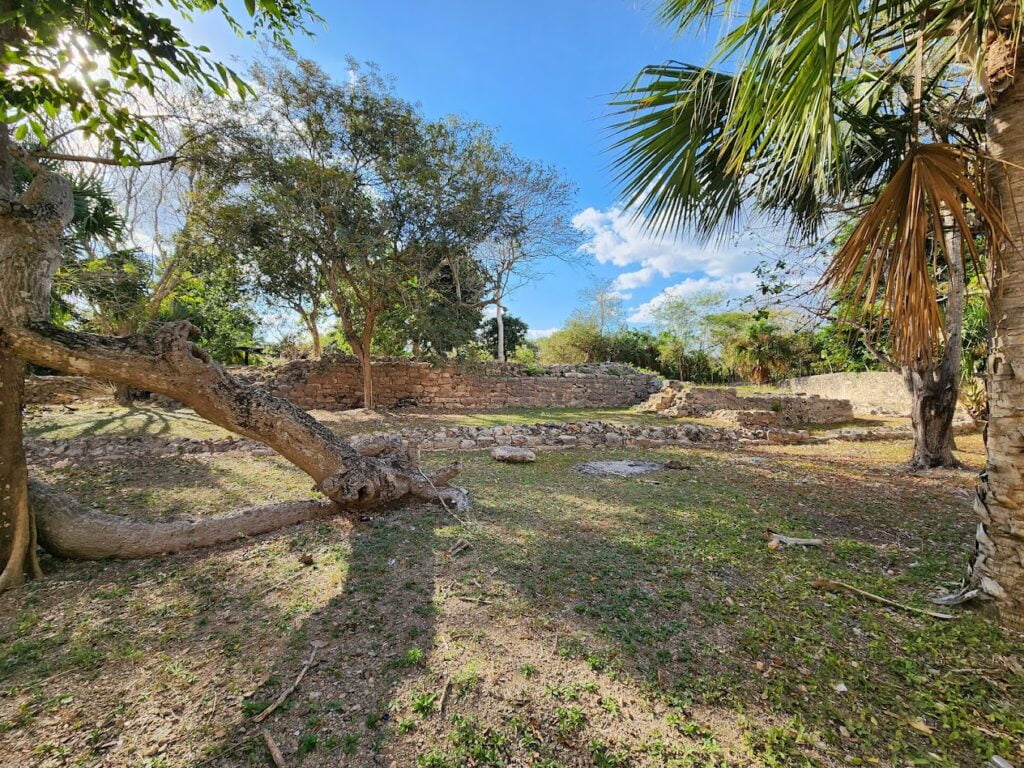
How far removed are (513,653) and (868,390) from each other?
1684 centimetres

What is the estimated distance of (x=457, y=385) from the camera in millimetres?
12922

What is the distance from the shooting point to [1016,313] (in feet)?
6.23

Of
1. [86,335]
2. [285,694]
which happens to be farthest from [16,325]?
[285,694]

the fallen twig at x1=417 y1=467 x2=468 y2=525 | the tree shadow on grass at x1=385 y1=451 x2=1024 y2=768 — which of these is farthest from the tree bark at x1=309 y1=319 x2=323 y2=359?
the tree shadow on grass at x1=385 y1=451 x2=1024 y2=768

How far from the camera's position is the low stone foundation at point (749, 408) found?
10.0 meters

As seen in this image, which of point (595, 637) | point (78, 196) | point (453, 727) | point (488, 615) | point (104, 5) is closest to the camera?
point (453, 727)

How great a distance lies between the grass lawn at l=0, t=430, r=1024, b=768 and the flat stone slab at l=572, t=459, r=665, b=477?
1946 mm

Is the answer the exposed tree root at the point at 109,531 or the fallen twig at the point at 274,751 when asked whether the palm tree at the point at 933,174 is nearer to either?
the fallen twig at the point at 274,751

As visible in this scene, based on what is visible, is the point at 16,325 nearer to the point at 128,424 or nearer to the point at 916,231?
the point at 916,231

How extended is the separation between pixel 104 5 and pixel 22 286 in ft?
5.10

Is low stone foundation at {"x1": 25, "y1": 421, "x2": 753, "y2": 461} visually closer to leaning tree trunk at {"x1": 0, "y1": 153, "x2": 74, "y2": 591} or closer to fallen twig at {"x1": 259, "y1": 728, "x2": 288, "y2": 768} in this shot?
leaning tree trunk at {"x1": 0, "y1": 153, "x2": 74, "y2": 591}

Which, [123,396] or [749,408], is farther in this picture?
[749,408]

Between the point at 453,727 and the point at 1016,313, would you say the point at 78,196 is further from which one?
the point at 1016,313

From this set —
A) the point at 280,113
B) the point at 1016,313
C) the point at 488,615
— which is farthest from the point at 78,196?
the point at 1016,313
